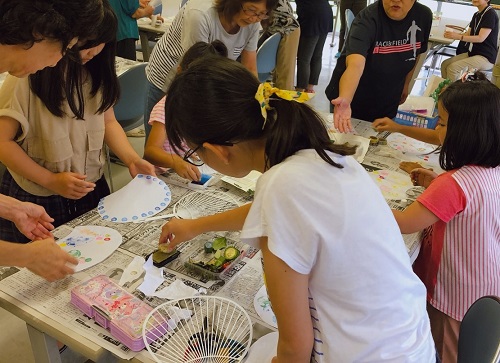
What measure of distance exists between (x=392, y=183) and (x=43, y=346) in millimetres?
1173

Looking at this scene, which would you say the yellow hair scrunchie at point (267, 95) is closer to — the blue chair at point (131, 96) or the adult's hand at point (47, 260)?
the adult's hand at point (47, 260)

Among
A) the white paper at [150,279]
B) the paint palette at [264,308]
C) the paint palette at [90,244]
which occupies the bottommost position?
the paint palette at [264,308]

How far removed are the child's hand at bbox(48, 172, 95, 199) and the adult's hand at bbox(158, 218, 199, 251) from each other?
0.34 metres

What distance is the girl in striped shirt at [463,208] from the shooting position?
127 centimetres

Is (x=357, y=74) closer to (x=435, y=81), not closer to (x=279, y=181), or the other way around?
(x=435, y=81)

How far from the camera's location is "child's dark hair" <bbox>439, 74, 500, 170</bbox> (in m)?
1.29

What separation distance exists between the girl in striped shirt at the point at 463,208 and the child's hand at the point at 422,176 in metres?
0.21

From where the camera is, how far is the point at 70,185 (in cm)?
136

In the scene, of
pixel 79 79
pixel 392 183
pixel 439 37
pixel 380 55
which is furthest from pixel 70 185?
pixel 439 37

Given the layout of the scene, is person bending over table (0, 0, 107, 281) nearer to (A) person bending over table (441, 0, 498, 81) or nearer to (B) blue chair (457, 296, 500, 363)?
(B) blue chair (457, 296, 500, 363)

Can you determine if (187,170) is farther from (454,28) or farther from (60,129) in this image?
(454,28)

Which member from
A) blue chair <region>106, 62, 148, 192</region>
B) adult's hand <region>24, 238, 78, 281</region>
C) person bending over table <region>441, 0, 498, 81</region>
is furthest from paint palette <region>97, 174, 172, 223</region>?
person bending over table <region>441, 0, 498, 81</region>

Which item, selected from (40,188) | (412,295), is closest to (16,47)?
(40,188)

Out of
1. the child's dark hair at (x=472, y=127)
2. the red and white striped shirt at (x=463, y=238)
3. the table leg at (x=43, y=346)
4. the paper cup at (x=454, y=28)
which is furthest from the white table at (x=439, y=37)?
the table leg at (x=43, y=346)
